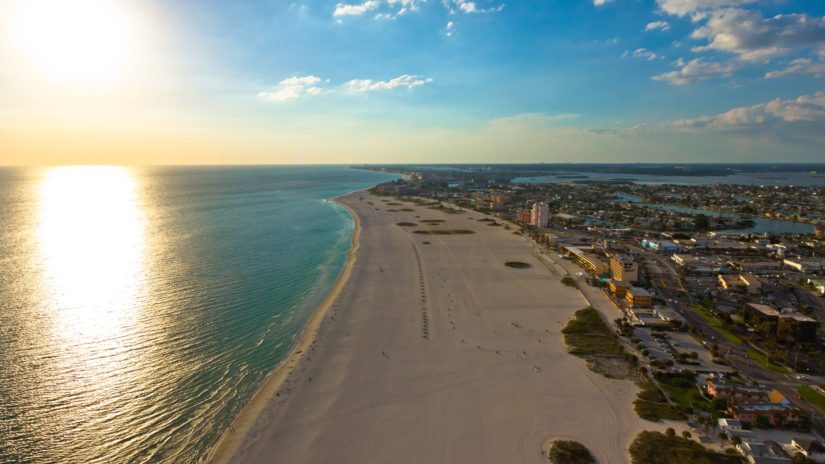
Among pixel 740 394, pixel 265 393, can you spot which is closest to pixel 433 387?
pixel 265 393

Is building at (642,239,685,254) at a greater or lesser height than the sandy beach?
greater

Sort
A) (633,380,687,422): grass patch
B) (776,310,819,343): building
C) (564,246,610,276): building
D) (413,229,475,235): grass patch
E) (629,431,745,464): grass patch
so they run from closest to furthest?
(629,431,745,464): grass patch < (633,380,687,422): grass patch < (776,310,819,343): building < (564,246,610,276): building < (413,229,475,235): grass patch

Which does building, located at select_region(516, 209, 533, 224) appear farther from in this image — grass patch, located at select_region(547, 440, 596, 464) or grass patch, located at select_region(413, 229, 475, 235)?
grass patch, located at select_region(547, 440, 596, 464)

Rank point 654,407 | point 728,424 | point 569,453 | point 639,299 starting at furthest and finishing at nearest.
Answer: point 639,299 → point 654,407 → point 728,424 → point 569,453

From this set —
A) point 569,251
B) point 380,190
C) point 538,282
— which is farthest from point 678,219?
point 380,190

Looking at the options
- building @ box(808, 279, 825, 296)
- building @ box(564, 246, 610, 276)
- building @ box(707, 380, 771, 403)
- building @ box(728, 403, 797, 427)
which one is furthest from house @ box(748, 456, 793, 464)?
building @ box(808, 279, 825, 296)

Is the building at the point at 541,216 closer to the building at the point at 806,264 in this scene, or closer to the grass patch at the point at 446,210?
the grass patch at the point at 446,210

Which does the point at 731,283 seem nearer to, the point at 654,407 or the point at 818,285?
the point at 818,285
